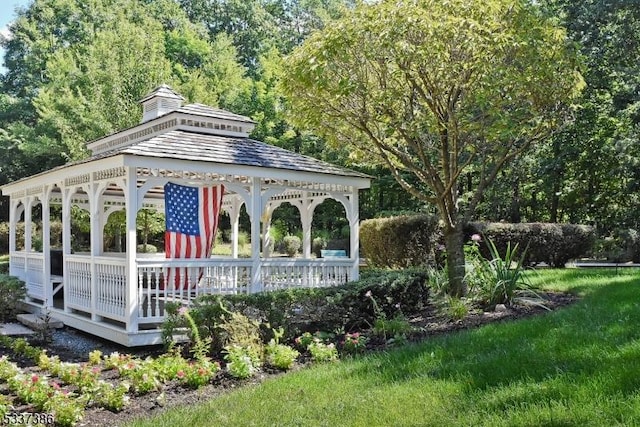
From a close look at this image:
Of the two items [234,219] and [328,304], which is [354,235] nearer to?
[328,304]

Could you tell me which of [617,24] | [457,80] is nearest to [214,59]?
[617,24]

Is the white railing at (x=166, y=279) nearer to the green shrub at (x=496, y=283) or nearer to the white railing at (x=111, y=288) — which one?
the white railing at (x=111, y=288)

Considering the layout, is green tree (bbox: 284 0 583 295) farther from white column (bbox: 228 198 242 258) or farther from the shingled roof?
white column (bbox: 228 198 242 258)

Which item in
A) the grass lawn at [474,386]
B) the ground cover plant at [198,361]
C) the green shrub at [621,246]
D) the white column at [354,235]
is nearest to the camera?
the grass lawn at [474,386]

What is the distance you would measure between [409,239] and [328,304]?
735 centimetres

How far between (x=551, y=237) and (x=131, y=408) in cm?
1350

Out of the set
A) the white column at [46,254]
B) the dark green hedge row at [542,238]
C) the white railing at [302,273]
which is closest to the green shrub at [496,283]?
the white railing at [302,273]

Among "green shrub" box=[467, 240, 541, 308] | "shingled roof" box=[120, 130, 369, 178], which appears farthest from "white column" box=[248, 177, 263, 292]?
"green shrub" box=[467, 240, 541, 308]

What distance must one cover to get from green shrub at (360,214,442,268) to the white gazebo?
314cm

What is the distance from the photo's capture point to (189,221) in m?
9.85

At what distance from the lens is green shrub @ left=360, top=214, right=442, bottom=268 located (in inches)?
589

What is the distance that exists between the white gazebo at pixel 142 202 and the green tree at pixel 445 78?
134 centimetres

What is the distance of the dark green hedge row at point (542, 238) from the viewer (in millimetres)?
15930

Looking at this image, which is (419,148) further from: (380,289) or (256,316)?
(256,316)
